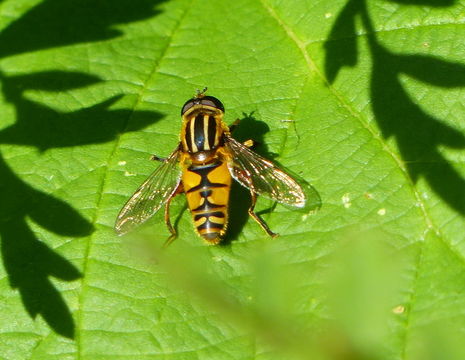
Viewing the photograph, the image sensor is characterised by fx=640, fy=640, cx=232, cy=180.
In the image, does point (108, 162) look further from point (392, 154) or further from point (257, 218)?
point (392, 154)

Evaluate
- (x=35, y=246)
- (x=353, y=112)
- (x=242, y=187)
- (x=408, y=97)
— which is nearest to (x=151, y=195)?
(x=242, y=187)

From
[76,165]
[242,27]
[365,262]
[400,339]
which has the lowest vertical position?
[76,165]

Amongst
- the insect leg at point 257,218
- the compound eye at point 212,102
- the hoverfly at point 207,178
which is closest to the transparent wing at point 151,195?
the hoverfly at point 207,178

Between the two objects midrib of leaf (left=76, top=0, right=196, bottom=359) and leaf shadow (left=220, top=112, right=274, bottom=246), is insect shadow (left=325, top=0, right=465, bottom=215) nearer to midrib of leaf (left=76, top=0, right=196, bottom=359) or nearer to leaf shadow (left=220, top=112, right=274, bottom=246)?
leaf shadow (left=220, top=112, right=274, bottom=246)

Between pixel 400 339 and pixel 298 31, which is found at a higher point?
pixel 298 31

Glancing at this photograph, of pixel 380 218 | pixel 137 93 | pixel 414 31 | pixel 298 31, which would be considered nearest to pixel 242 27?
pixel 298 31

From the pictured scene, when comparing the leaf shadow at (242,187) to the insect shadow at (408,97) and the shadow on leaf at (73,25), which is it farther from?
the shadow on leaf at (73,25)

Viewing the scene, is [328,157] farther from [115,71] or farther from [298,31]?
[115,71]
